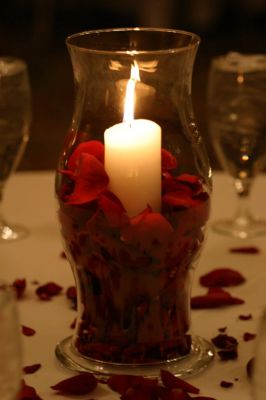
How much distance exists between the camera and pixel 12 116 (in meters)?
1.18

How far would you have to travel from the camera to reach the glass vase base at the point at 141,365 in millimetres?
836

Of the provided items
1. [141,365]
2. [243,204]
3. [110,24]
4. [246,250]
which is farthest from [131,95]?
[110,24]

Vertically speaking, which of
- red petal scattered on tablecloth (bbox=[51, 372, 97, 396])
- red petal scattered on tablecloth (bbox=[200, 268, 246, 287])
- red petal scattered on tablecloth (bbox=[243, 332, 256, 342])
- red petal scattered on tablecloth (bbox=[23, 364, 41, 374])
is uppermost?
red petal scattered on tablecloth (bbox=[51, 372, 97, 396])

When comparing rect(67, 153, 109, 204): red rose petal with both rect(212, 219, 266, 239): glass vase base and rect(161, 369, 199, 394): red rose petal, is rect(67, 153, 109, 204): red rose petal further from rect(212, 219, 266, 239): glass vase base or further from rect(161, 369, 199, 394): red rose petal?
rect(212, 219, 266, 239): glass vase base

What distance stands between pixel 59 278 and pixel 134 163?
268 millimetres

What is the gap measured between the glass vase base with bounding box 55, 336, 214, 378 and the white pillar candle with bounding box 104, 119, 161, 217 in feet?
0.43

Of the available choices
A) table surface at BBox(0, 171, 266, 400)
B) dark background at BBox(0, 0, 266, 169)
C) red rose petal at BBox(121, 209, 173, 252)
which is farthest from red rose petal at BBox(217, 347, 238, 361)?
dark background at BBox(0, 0, 266, 169)

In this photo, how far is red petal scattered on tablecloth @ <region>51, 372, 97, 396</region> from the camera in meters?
0.79

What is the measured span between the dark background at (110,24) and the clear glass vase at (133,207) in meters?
3.10

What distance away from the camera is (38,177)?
4.55ft

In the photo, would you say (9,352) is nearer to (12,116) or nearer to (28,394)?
(28,394)

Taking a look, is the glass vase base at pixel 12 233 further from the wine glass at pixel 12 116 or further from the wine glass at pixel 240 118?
the wine glass at pixel 240 118

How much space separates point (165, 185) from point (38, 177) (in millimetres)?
564

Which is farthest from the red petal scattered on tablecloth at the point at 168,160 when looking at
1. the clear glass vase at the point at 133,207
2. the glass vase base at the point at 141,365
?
A: the glass vase base at the point at 141,365
